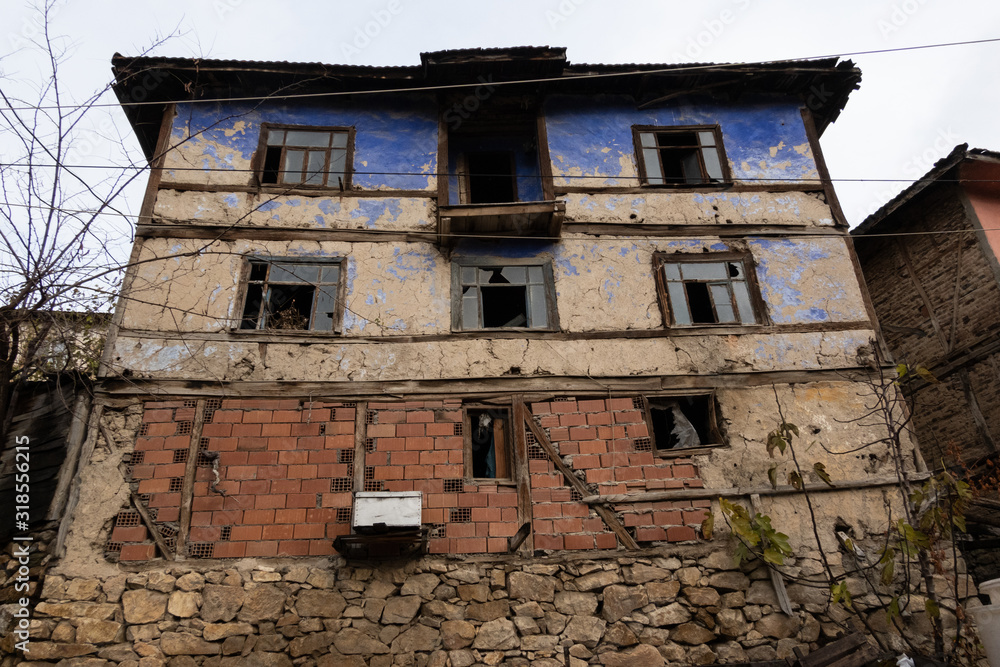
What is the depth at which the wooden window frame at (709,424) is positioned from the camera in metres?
8.75

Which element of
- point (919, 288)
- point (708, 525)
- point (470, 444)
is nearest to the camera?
point (708, 525)

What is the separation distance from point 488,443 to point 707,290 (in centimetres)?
395

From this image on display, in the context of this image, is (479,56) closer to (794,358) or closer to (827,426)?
(794,358)

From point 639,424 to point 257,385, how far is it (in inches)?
194

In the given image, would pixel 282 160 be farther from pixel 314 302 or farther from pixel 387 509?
pixel 387 509

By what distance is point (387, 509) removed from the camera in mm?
7527

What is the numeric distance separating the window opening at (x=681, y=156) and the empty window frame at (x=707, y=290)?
1487 mm

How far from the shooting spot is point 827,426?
8984mm

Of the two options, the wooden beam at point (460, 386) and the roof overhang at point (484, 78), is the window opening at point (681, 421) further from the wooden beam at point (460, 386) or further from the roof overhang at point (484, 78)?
the roof overhang at point (484, 78)

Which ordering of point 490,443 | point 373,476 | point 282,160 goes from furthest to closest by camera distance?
1. point 282,160
2. point 490,443
3. point 373,476

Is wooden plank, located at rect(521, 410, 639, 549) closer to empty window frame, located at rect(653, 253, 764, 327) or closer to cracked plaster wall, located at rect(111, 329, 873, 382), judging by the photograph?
cracked plaster wall, located at rect(111, 329, 873, 382)

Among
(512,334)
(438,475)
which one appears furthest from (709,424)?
(438,475)

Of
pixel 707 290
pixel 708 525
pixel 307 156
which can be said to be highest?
pixel 307 156

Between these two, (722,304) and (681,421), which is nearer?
(681,421)
